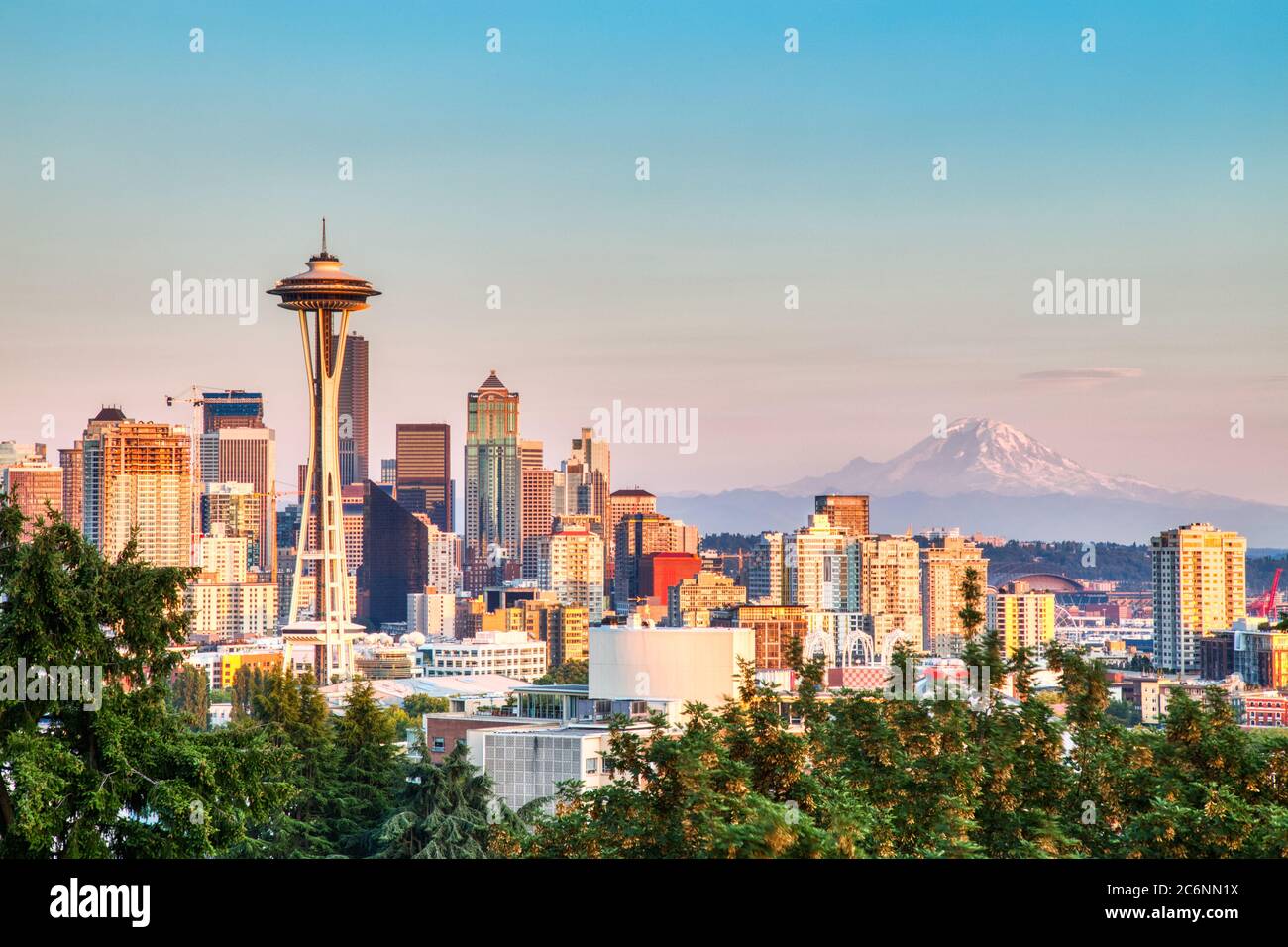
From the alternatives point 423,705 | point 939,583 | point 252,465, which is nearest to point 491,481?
point 252,465

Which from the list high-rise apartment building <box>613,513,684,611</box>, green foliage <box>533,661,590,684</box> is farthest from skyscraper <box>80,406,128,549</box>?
green foliage <box>533,661,590,684</box>

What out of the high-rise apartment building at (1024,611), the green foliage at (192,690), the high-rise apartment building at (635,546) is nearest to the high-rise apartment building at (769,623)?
the high-rise apartment building at (1024,611)

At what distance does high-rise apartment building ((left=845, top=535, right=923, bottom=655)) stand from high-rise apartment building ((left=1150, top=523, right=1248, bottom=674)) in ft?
55.9

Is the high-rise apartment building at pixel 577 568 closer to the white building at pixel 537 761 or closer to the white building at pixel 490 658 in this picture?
the white building at pixel 490 658

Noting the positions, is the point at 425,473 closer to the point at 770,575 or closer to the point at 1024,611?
the point at 770,575

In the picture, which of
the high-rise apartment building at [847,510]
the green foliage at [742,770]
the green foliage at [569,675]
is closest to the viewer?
the green foliage at [742,770]

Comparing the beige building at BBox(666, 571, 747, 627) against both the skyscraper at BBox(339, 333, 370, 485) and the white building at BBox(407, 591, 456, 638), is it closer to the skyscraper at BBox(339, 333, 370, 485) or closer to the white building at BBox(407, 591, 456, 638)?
the white building at BBox(407, 591, 456, 638)

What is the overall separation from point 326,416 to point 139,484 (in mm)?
25567

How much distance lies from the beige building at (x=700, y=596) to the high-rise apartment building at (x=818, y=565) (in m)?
3.07

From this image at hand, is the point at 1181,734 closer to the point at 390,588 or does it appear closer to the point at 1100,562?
the point at 1100,562

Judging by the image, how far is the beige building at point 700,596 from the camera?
85062 millimetres

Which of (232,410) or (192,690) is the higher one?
(232,410)

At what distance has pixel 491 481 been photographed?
405ft
